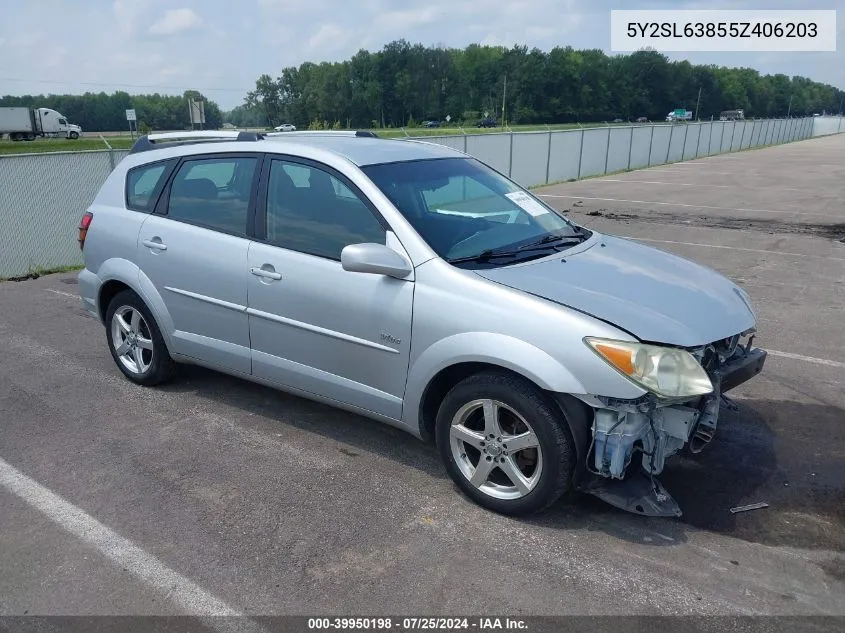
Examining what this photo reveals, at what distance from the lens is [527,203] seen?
4539 millimetres

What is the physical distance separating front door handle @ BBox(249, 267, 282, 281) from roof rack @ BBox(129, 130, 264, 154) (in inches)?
39.8

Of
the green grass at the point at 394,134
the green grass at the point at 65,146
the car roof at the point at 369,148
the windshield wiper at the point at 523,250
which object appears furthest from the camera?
the green grass at the point at 65,146

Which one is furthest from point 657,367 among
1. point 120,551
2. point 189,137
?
point 189,137

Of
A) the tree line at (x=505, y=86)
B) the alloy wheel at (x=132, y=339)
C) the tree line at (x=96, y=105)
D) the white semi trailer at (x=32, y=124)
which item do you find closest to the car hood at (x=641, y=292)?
the alloy wheel at (x=132, y=339)

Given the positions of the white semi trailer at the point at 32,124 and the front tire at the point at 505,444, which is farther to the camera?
the white semi trailer at the point at 32,124

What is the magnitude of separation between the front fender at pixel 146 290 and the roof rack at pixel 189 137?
96 cm

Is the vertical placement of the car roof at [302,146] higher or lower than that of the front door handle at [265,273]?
higher

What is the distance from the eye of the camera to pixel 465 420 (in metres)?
3.49

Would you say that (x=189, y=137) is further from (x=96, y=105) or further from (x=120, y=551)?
(x=96, y=105)

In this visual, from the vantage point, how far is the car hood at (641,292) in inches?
126

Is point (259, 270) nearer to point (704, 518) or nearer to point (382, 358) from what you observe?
point (382, 358)

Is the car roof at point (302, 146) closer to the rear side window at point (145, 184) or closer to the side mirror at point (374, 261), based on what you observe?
the rear side window at point (145, 184)

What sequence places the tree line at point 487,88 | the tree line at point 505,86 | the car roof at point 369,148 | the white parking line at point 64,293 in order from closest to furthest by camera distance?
the car roof at point 369,148, the white parking line at point 64,293, the tree line at point 487,88, the tree line at point 505,86

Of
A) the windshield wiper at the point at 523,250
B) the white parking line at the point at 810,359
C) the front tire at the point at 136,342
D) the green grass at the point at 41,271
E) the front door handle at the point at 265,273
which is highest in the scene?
the windshield wiper at the point at 523,250
